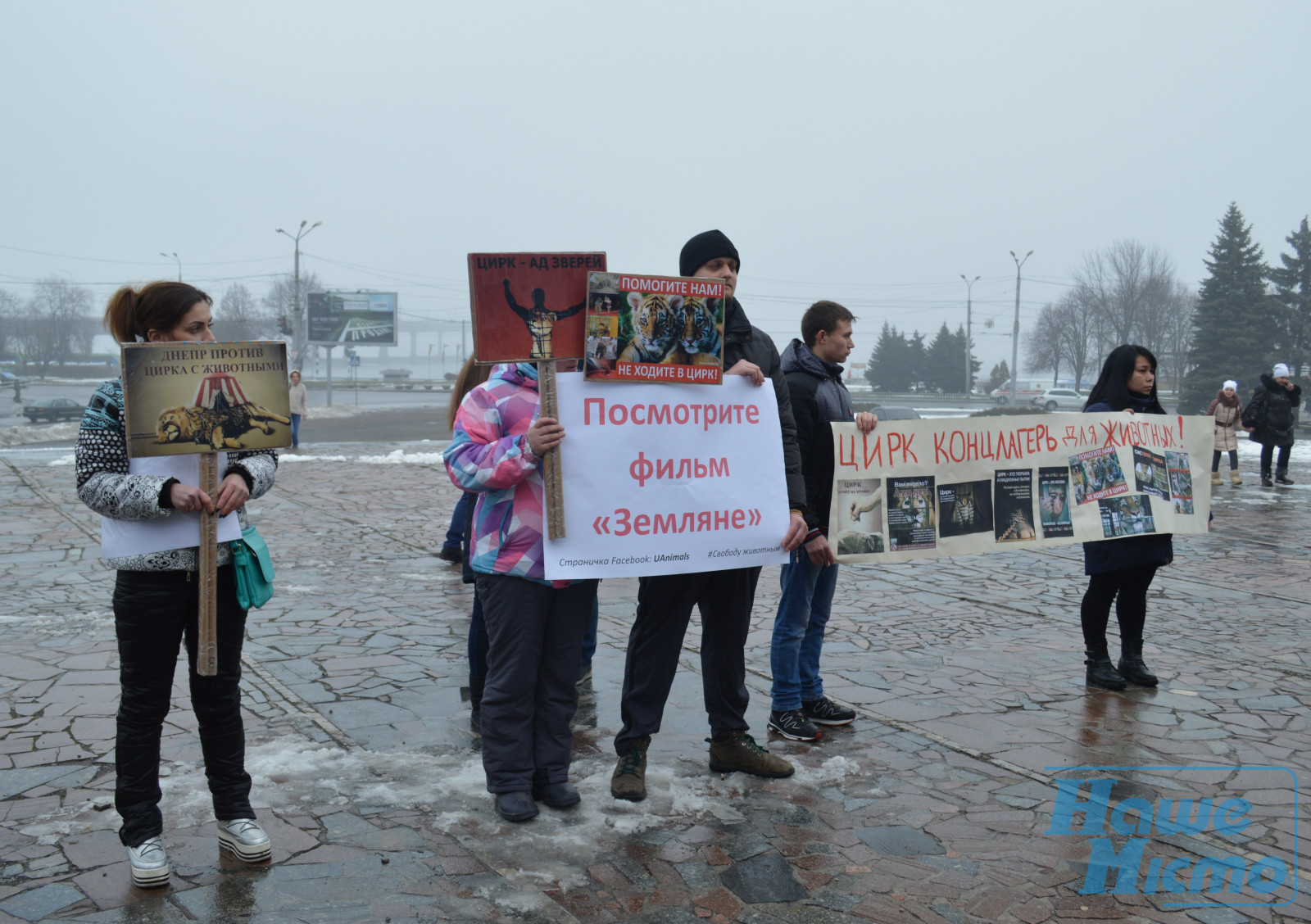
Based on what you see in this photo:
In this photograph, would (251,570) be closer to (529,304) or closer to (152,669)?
(152,669)

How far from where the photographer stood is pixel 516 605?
12.6 feet

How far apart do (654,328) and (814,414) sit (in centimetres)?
124

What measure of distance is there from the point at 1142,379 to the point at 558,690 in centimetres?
377

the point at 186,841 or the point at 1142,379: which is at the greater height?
the point at 1142,379

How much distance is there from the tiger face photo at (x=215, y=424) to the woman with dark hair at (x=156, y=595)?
5.0 inches

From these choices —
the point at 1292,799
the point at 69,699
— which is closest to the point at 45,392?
the point at 69,699

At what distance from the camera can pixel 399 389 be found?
7894 cm

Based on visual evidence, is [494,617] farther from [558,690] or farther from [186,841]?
[186,841]

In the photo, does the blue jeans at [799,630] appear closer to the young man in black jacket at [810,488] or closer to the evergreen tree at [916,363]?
the young man in black jacket at [810,488]

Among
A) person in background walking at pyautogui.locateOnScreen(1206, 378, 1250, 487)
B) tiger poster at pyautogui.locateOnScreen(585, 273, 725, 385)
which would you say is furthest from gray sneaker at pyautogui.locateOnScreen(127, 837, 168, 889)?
person in background walking at pyautogui.locateOnScreen(1206, 378, 1250, 487)

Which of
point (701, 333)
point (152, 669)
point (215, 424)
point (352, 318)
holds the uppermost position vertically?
point (352, 318)

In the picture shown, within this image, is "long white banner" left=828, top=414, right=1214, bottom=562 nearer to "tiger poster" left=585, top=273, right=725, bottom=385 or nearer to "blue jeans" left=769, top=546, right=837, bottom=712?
"blue jeans" left=769, top=546, right=837, bottom=712

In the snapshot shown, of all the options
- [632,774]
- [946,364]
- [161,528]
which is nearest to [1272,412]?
[632,774]

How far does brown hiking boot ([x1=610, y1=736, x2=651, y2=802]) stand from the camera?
4.08 metres
